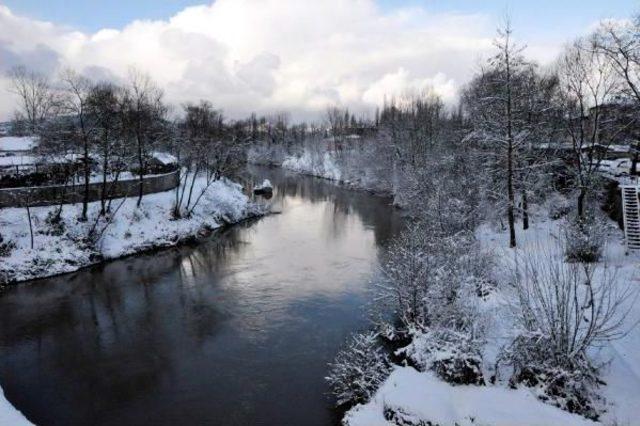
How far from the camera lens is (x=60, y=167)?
3150cm

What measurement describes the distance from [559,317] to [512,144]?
1401 centimetres

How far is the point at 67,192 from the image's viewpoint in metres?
31.3

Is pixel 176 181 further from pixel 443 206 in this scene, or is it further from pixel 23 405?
pixel 23 405

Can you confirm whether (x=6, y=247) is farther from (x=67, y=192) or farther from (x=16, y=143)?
(x=16, y=143)

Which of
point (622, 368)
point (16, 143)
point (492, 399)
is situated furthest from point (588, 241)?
point (16, 143)

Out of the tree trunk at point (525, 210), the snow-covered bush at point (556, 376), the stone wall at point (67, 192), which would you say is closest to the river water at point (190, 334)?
the snow-covered bush at point (556, 376)

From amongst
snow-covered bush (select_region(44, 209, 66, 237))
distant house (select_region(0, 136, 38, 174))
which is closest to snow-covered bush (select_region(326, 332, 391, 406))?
snow-covered bush (select_region(44, 209, 66, 237))

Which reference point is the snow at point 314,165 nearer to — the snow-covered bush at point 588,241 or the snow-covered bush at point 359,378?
the snow-covered bush at point 588,241

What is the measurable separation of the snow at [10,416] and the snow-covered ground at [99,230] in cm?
1398

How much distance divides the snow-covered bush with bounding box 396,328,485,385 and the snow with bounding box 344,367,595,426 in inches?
9.6

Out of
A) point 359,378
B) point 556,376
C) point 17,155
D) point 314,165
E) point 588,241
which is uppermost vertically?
point 17,155

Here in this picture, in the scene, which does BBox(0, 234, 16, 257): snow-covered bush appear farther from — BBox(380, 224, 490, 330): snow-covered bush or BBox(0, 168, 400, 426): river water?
BBox(380, 224, 490, 330): snow-covered bush

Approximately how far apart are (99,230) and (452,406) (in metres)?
26.1

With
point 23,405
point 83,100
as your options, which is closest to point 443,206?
point 23,405
